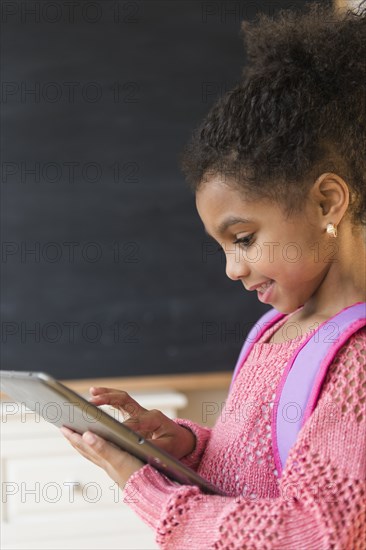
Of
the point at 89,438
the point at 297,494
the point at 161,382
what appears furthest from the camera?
the point at 161,382

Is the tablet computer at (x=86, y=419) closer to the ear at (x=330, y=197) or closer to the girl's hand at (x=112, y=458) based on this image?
the girl's hand at (x=112, y=458)

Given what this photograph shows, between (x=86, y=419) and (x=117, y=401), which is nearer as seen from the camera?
(x=86, y=419)

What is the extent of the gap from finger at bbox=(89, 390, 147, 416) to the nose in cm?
27

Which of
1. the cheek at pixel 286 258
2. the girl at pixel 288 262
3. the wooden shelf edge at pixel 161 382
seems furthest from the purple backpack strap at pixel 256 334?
the wooden shelf edge at pixel 161 382

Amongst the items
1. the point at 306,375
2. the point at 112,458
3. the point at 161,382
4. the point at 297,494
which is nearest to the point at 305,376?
the point at 306,375

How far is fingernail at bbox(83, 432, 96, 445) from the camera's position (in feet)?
2.75

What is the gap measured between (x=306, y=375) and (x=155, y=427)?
13.6 inches

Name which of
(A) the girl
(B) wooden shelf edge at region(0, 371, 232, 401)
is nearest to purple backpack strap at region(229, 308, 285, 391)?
(A) the girl

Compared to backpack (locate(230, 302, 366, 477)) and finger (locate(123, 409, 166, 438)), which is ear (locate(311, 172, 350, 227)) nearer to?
backpack (locate(230, 302, 366, 477))

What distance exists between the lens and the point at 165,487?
32.4 inches

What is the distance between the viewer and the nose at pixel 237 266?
89 centimetres

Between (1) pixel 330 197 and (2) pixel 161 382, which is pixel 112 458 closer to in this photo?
(1) pixel 330 197

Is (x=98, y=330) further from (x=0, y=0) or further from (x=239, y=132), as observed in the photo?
(x=239, y=132)

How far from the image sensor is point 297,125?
83 cm
